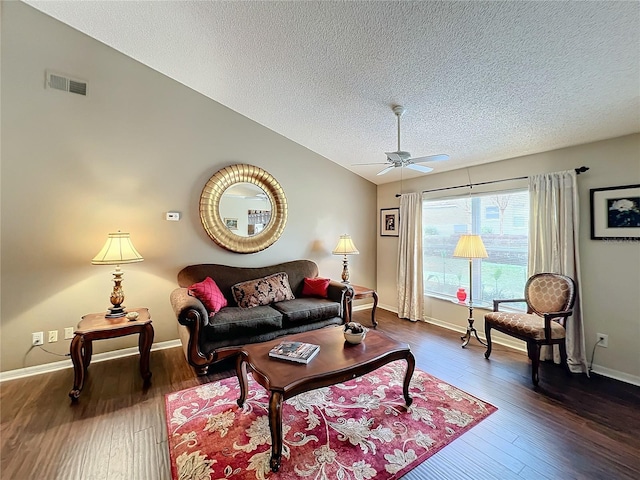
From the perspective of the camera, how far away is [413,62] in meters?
2.38

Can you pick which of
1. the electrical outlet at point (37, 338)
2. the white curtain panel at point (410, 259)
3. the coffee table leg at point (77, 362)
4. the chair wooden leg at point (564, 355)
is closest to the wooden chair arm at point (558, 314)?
the chair wooden leg at point (564, 355)

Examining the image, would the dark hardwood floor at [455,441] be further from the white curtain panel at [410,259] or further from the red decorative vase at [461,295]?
the white curtain panel at [410,259]

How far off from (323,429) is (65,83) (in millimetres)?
4081

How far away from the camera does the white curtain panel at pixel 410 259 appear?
4590mm

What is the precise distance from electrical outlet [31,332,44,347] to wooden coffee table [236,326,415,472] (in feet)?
7.38

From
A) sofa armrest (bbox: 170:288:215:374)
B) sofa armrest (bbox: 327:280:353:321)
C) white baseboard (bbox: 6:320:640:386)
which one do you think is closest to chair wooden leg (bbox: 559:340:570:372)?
white baseboard (bbox: 6:320:640:386)

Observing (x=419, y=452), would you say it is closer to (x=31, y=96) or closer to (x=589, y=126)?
(x=589, y=126)

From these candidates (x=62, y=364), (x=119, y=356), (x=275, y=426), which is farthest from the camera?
(x=119, y=356)

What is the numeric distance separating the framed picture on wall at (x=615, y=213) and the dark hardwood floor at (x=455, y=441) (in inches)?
56.7

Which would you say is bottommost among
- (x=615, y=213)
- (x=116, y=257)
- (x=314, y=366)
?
(x=314, y=366)

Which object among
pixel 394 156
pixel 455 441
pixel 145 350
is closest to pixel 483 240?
pixel 394 156

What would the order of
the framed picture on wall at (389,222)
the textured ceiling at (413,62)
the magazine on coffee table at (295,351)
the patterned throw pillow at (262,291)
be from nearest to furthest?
the textured ceiling at (413,62) → the magazine on coffee table at (295,351) → the patterned throw pillow at (262,291) → the framed picture on wall at (389,222)

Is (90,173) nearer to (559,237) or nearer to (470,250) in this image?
(470,250)

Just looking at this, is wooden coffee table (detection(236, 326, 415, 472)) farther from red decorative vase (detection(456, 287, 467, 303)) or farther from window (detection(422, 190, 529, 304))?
window (detection(422, 190, 529, 304))
